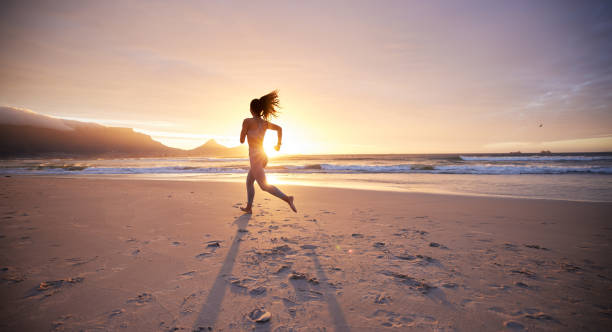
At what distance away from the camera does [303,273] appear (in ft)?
7.61

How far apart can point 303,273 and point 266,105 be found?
342cm

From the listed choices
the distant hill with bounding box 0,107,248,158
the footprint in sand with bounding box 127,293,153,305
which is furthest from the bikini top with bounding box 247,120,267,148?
the distant hill with bounding box 0,107,248,158

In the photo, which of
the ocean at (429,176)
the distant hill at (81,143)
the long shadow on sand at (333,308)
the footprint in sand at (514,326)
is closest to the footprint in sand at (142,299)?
the long shadow on sand at (333,308)

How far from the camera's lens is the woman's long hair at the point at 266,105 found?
4.65 meters

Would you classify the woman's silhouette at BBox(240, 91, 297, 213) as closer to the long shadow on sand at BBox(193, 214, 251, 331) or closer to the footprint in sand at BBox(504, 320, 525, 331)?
the long shadow on sand at BBox(193, 214, 251, 331)

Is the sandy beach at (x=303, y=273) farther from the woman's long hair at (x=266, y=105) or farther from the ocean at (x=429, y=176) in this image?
the ocean at (x=429, y=176)

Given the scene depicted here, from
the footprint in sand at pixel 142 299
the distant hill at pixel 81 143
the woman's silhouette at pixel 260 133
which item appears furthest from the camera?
the distant hill at pixel 81 143

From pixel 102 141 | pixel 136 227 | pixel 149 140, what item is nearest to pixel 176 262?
pixel 136 227

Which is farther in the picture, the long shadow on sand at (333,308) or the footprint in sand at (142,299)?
the footprint in sand at (142,299)

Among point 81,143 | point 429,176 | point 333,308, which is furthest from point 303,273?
point 81,143

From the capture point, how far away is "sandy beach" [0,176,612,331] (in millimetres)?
1631

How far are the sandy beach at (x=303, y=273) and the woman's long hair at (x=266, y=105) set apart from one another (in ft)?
6.93

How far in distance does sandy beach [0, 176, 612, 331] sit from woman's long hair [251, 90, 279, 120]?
83.2 inches

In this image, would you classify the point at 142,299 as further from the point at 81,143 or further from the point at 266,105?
the point at 81,143
